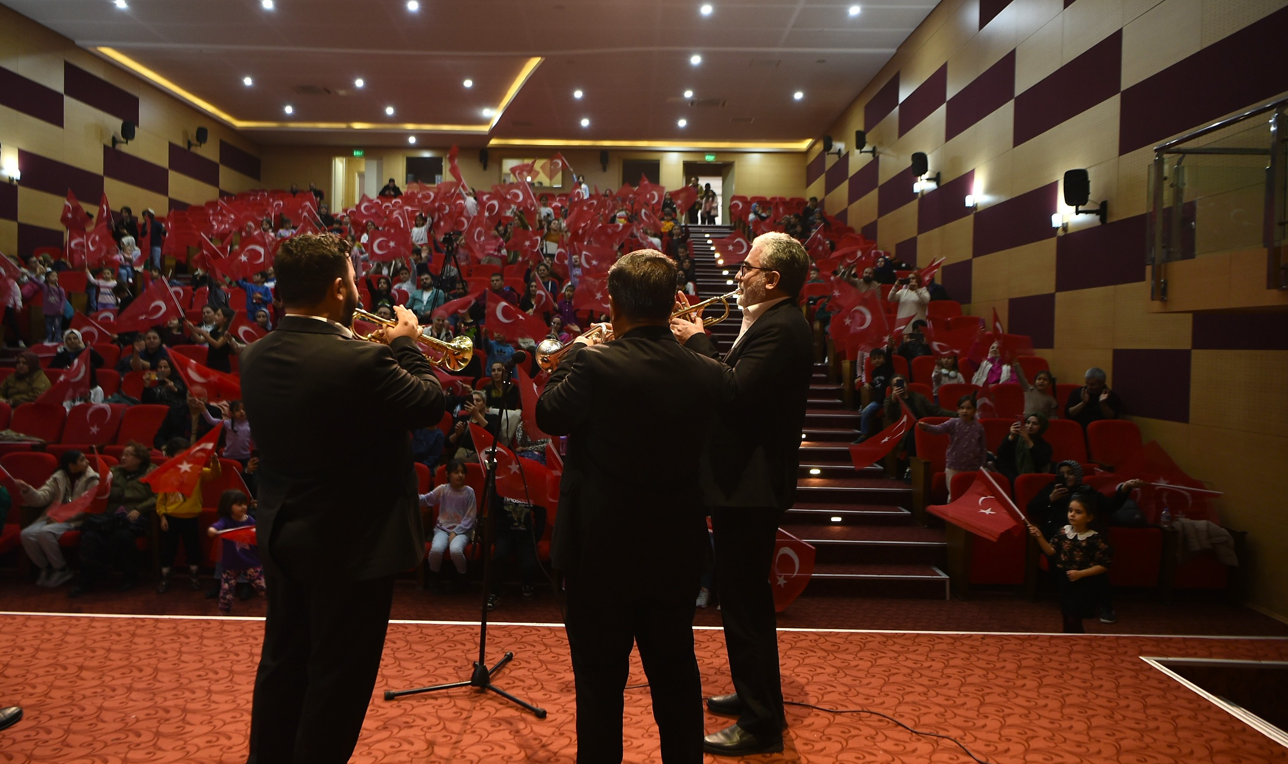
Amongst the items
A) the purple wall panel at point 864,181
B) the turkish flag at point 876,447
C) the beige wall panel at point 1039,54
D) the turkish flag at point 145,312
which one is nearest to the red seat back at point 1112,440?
the turkish flag at point 876,447

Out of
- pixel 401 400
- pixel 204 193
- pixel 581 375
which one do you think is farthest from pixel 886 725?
pixel 204 193

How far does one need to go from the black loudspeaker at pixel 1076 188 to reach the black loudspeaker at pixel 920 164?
139 inches

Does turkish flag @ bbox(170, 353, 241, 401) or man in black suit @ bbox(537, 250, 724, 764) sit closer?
man in black suit @ bbox(537, 250, 724, 764)

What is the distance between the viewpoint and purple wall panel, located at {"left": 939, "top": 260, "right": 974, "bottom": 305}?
8867 millimetres

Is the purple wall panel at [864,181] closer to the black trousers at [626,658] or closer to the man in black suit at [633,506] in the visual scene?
the man in black suit at [633,506]

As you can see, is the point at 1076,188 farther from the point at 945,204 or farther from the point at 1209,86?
the point at 945,204

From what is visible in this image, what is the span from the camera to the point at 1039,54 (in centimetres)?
744

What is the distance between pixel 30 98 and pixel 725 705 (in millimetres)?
12926

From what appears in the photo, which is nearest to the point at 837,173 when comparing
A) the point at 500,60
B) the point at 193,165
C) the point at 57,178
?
the point at 500,60

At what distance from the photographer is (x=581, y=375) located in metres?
1.69

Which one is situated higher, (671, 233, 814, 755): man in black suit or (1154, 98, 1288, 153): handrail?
(1154, 98, 1288, 153): handrail

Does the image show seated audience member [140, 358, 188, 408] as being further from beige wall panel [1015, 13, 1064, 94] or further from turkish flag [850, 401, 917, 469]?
beige wall panel [1015, 13, 1064, 94]

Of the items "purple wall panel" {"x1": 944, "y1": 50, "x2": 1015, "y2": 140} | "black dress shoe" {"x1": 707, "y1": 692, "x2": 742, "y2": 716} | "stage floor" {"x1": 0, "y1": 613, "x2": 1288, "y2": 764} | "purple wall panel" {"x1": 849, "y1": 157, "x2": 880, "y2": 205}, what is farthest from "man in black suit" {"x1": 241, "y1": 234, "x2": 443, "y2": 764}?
"purple wall panel" {"x1": 849, "y1": 157, "x2": 880, "y2": 205}

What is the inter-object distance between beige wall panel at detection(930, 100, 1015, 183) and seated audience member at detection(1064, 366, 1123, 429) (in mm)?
3268
